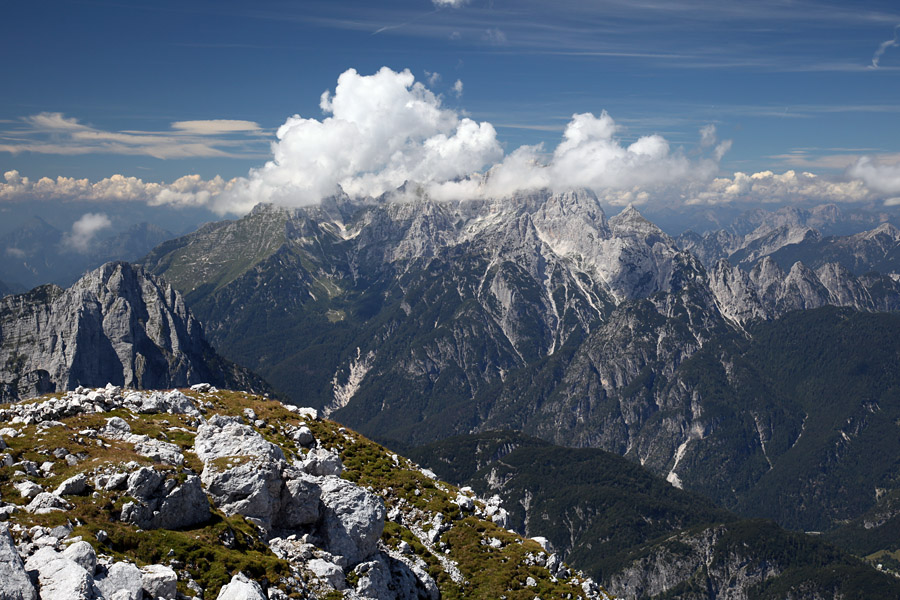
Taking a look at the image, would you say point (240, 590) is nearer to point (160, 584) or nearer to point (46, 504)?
point (160, 584)

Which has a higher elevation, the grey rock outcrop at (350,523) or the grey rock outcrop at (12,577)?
the grey rock outcrop at (12,577)

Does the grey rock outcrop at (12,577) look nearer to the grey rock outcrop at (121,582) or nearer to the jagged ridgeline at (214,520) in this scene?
the jagged ridgeline at (214,520)

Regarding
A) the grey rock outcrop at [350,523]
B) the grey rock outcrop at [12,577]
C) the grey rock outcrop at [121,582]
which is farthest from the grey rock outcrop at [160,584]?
the grey rock outcrop at [350,523]

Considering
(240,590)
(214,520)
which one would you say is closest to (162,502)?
(214,520)

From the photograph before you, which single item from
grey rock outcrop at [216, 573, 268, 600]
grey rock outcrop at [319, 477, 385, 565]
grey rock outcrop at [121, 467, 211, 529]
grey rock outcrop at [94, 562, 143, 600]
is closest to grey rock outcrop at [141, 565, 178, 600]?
grey rock outcrop at [94, 562, 143, 600]

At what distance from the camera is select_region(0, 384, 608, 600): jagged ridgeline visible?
3469 cm

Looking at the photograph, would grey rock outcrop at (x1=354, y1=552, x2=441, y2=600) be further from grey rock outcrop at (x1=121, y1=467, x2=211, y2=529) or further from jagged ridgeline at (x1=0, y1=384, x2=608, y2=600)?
grey rock outcrop at (x1=121, y1=467, x2=211, y2=529)

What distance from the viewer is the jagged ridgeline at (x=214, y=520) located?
34688 mm

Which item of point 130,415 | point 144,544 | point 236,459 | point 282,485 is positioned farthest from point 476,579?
point 130,415

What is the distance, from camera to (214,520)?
44406mm

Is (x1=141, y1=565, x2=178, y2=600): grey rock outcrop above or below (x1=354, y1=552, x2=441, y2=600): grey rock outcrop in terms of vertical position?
above

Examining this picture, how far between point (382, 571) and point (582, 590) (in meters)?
27.0

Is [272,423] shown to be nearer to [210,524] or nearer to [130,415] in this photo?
[130,415]

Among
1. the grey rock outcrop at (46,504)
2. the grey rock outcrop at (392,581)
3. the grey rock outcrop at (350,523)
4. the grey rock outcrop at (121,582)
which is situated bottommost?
the grey rock outcrop at (392,581)
